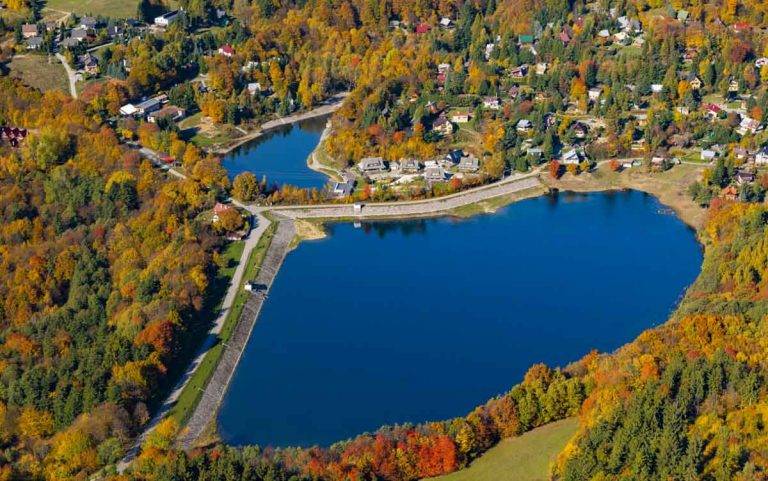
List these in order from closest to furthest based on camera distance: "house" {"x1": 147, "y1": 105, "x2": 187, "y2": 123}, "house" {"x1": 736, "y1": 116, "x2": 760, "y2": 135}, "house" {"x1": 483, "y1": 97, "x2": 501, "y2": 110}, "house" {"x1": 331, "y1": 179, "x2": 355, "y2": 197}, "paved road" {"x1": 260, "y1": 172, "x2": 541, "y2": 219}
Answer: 1. "paved road" {"x1": 260, "y1": 172, "x2": 541, "y2": 219}
2. "house" {"x1": 331, "y1": 179, "x2": 355, "y2": 197}
3. "house" {"x1": 736, "y1": 116, "x2": 760, "y2": 135}
4. "house" {"x1": 147, "y1": 105, "x2": 187, "y2": 123}
5. "house" {"x1": 483, "y1": 97, "x2": 501, "y2": 110}

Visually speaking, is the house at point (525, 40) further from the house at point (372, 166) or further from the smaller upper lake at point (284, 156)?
the house at point (372, 166)

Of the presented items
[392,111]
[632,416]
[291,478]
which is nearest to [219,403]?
[291,478]

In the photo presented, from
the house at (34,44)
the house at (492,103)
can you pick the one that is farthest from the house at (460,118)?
the house at (34,44)

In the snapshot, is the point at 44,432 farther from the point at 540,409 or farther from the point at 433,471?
the point at 540,409

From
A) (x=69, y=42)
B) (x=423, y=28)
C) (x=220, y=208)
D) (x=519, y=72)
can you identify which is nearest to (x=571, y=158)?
(x=519, y=72)

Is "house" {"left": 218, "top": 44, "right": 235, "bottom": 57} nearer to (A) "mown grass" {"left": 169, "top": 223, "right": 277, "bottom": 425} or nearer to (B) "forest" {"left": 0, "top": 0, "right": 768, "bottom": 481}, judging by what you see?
(B) "forest" {"left": 0, "top": 0, "right": 768, "bottom": 481}

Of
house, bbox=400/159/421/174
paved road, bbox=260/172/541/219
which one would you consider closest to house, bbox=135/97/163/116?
paved road, bbox=260/172/541/219
